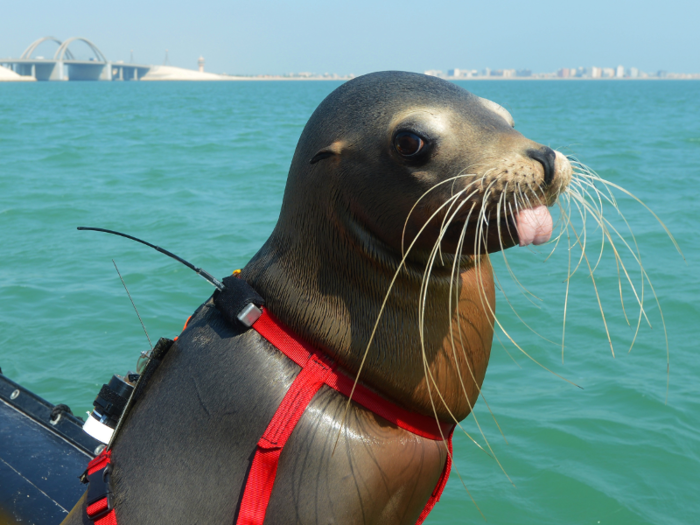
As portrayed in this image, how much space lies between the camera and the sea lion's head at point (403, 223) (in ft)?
5.62

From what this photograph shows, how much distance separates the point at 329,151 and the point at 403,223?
0.26m

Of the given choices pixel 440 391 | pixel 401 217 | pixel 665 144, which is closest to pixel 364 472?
pixel 440 391

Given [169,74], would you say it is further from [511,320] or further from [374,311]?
[374,311]

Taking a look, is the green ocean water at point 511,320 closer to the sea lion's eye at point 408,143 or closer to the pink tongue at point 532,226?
the pink tongue at point 532,226

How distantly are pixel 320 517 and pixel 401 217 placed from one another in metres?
0.75

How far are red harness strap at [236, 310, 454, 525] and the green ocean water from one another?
1.33 ft

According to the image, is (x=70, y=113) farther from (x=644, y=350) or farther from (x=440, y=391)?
(x=440, y=391)

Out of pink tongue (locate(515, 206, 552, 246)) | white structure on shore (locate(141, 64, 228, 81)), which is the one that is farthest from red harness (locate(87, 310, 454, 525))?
white structure on shore (locate(141, 64, 228, 81))

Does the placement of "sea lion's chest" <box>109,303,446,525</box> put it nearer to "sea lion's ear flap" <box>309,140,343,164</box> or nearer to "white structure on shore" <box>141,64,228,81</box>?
"sea lion's ear flap" <box>309,140,343,164</box>

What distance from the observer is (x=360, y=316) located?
1.84m

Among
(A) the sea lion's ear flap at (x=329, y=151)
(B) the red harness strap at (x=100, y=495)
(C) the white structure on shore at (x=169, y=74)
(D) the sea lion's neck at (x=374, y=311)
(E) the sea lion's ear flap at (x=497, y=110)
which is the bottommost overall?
(C) the white structure on shore at (x=169, y=74)

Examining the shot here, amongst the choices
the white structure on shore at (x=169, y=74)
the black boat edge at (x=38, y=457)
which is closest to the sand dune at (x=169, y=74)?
the white structure on shore at (x=169, y=74)

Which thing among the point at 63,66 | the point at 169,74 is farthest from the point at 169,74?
the point at 63,66

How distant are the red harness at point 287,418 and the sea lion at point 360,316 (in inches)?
0.9
